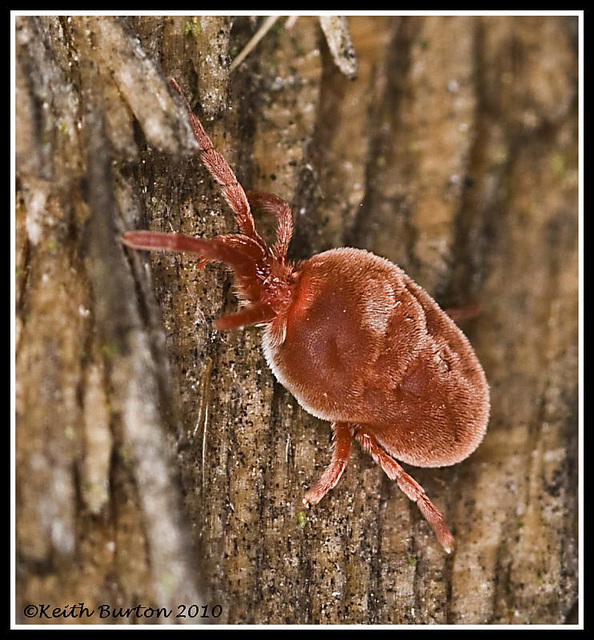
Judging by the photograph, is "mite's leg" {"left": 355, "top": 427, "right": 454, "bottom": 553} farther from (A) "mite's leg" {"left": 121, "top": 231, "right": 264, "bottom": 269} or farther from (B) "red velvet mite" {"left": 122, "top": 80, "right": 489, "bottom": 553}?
(A) "mite's leg" {"left": 121, "top": 231, "right": 264, "bottom": 269}

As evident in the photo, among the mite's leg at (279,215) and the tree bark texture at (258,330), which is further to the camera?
the mite's leg at (279,215)

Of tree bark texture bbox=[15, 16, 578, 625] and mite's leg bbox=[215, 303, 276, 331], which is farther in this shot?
mite's leg bbox=[215, 303, 276, 331]

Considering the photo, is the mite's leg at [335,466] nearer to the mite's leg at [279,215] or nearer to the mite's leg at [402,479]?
the mite's leg at [402,479]

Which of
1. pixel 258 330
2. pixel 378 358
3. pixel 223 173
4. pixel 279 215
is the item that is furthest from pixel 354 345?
pixel 223 173

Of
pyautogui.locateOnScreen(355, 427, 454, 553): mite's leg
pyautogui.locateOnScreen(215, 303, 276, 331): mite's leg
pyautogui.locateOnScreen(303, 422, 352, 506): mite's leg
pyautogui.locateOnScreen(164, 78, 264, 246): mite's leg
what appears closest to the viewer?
pyautogui.locateOnScreen(215, 303, 276, 331): mite's leg

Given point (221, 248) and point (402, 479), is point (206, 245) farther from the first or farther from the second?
point (402, 479)
